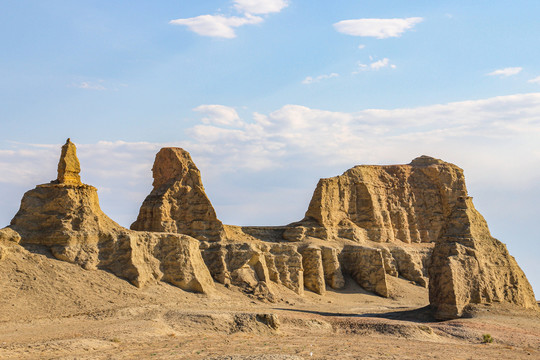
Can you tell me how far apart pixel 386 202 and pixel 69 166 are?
135 feet

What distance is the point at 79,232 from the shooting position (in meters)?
37.0

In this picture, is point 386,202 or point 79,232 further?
point 386,202

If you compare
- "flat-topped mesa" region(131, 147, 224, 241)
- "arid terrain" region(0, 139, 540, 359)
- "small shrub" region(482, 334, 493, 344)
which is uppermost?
"flat-topped mesa" region(131, 147, 224, 241)

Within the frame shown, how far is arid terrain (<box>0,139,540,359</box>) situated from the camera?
28719 mm

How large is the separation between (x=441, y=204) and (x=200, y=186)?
34.1 metres

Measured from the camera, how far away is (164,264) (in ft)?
133

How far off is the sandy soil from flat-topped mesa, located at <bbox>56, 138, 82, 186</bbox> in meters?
4.47

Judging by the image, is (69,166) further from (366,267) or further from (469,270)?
(366,267)

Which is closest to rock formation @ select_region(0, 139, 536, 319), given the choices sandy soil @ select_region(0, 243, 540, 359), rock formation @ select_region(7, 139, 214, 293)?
rock formation @ select_region(7, 139, 214, 293)

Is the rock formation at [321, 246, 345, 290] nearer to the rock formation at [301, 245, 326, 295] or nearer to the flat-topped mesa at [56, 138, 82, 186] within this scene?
the rock formation at [301, 245, 326, 295]

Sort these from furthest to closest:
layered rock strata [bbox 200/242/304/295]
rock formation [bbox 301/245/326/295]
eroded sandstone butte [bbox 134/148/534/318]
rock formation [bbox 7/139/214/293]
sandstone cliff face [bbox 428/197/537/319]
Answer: rock formation [bbox 301/245/326/295] → layered rock strata [bbox 200/242/304/295] → eroded sandstone butte [bbox 134/148/534/318] → sandstone cliff face [bbox 428/197/537/319] → rock formation [bbox 7/139/214/293]

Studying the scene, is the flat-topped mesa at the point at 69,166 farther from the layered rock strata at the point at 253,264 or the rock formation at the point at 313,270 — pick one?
the rock formation at the point at 313,270

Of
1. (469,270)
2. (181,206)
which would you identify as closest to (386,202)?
(181,206)

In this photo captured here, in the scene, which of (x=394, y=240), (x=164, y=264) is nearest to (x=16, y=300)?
(x=164, y=264)
